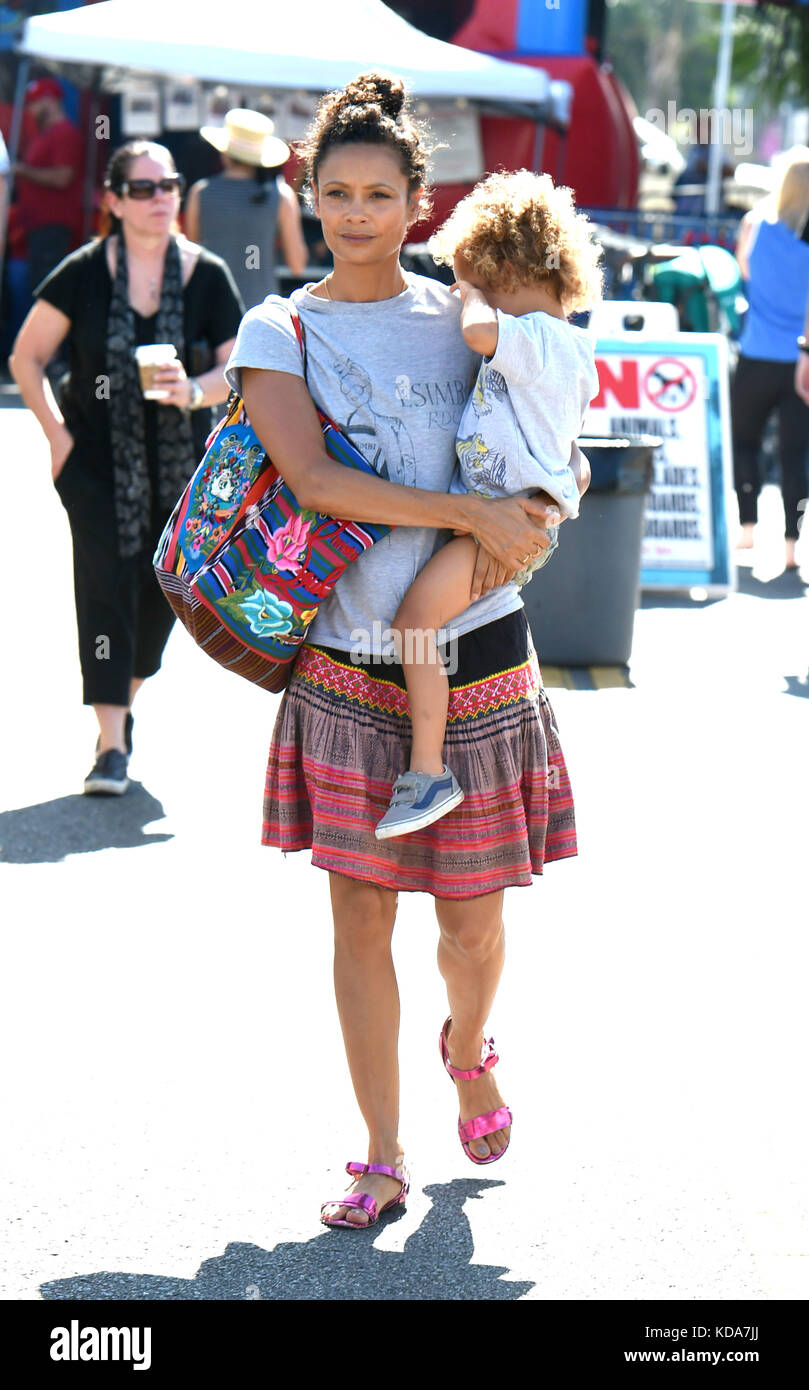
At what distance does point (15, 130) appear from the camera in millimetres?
17859

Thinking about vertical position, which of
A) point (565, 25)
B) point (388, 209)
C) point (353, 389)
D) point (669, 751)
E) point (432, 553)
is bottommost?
point (669, 751)

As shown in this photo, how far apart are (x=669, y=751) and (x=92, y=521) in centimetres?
235

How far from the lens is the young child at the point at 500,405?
3.38 m

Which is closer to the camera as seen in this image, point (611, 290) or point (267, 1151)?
point (267, 1151)

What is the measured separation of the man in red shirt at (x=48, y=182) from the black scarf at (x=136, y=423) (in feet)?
40.7

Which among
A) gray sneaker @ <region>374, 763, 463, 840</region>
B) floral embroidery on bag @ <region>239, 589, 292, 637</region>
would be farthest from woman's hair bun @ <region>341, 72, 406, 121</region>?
gray sneaker @ <region>374, 763, 463, 840</region>

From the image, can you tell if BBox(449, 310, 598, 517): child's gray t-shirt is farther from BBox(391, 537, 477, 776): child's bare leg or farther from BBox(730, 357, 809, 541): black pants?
BBox(730, 357, 809, 541): black pants

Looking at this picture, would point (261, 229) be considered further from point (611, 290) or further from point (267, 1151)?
point (267, 1151)

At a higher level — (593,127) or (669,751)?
(593,127)

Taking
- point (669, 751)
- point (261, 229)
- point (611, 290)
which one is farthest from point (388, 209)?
point (611, 290)

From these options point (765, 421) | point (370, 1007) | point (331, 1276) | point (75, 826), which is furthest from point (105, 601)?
point (765, 421)

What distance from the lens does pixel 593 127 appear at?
2000 cm

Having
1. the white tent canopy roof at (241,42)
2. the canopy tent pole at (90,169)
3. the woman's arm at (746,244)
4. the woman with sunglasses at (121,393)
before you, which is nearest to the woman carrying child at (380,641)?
the woman with sunglasses at (121,393)

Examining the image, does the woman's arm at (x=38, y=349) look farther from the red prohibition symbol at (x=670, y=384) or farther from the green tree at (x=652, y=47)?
the green tree at (x=652, y=47)
